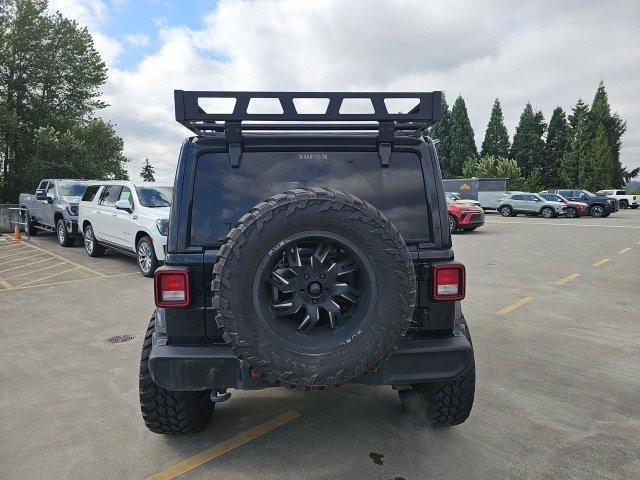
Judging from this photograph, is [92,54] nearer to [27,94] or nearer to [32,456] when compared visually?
[27,94]

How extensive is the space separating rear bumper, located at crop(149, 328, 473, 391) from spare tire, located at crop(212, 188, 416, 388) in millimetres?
265

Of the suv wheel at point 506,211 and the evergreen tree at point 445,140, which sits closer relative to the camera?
the suv wheel at point 506,211

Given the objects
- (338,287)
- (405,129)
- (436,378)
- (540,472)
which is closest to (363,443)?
(436,378)

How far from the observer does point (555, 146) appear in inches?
2484

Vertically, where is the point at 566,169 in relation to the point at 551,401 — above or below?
above

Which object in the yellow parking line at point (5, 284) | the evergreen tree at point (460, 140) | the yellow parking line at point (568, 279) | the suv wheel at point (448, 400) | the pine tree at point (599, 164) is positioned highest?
the evergreen tree at point (460, 140)

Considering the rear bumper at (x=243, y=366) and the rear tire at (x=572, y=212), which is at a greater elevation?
the rear bumper at (x=243, y=366)

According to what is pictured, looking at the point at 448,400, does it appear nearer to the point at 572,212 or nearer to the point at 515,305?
the point at 515,305

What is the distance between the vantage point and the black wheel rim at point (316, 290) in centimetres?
225

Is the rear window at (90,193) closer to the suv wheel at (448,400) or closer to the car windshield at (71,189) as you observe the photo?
the car windshield at (71,189)

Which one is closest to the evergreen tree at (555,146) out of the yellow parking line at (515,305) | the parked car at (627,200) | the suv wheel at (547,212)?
the parked car at (627,200)

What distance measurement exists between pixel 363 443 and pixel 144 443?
144cm

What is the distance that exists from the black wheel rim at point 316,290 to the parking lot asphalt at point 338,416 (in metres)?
0.91

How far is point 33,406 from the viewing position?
3.44 m
